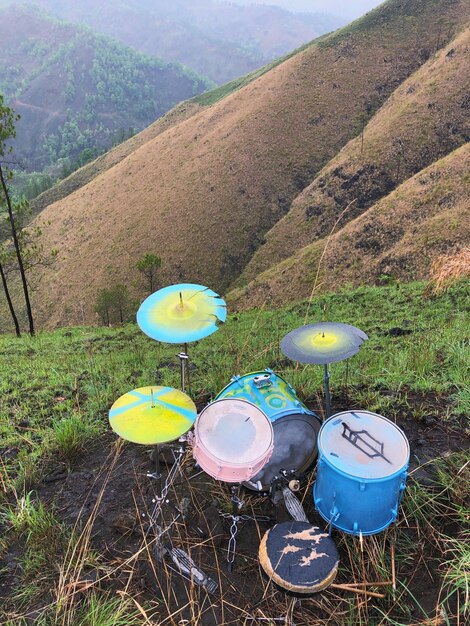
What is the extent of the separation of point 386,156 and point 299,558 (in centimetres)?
3614

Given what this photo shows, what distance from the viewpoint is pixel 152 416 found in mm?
3244

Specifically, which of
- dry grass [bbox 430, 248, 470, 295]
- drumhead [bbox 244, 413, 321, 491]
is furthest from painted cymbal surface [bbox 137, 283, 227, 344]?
dry grass [bbox 430, 248, 470, 295]

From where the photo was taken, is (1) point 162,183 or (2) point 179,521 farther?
(1) point 162,183

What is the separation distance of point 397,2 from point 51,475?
213 feet

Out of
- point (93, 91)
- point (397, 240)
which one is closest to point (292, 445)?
point (397, 240)

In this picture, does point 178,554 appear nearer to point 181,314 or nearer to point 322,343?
point 181,314

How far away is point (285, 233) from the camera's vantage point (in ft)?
120

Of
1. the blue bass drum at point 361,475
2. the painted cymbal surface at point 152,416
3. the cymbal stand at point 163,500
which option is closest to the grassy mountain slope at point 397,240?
the cymbal stand at point 163,500

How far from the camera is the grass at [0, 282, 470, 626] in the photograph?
9.45 ft

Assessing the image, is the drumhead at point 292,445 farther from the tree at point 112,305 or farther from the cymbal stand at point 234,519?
the tree at point 112,305

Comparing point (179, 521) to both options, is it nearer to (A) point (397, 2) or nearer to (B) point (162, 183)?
(B) point (162, 183)

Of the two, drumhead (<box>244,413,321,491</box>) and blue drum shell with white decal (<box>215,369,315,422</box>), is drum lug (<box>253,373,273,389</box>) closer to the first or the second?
blue drum shell with white decal (<box>215,369,315,422</box>)

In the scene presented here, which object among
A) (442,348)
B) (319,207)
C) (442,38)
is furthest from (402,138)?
(442,348)

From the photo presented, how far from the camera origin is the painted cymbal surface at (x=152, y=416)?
3.06 metres
